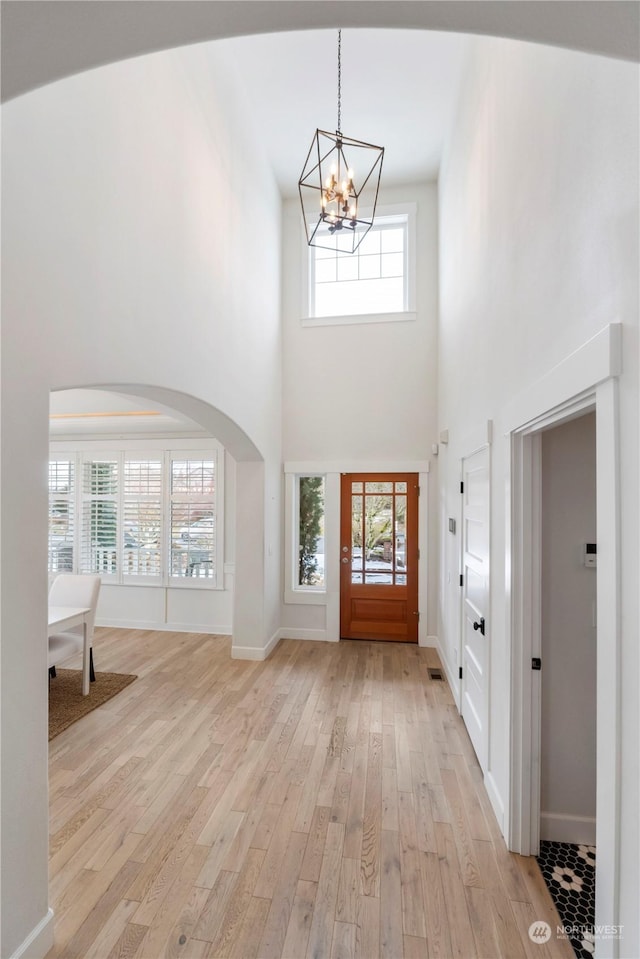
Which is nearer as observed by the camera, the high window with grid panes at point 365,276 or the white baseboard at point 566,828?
the white baseboard at point 566,828

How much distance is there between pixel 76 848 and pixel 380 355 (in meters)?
4.98

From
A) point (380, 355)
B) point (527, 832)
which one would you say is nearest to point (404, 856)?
point (527, 832)

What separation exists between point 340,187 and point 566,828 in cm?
424

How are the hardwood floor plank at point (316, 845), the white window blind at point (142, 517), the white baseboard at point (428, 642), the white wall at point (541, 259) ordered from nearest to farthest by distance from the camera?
the white wall at point (541, 259) → the hardwood floor plank at point (316, 845) → the white baseboard at point (428, 642) → the white window blind at point (142, 517)

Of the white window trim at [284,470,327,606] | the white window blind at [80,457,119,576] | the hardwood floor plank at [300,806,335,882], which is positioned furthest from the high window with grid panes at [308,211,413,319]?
the hardwood floor plank at [300,806,335,882]

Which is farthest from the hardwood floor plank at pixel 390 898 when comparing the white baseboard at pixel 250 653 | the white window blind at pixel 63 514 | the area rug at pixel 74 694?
the white window blind at pixel 63 514

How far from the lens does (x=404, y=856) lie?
82.8 inches

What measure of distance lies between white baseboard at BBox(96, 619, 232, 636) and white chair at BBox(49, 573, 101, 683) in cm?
141

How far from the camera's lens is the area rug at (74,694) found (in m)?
3.39

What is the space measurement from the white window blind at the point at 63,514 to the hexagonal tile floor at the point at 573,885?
578cm

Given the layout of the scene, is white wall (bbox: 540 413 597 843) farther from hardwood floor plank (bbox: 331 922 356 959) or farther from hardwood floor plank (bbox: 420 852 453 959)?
hardwood floor plank (bbox: 331 922 356 959)

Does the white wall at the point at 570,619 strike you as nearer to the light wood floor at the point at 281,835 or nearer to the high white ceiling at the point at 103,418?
the light wood floor at the point at 281,835

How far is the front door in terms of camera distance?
5262mm

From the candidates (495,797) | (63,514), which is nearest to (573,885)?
(495,797)
